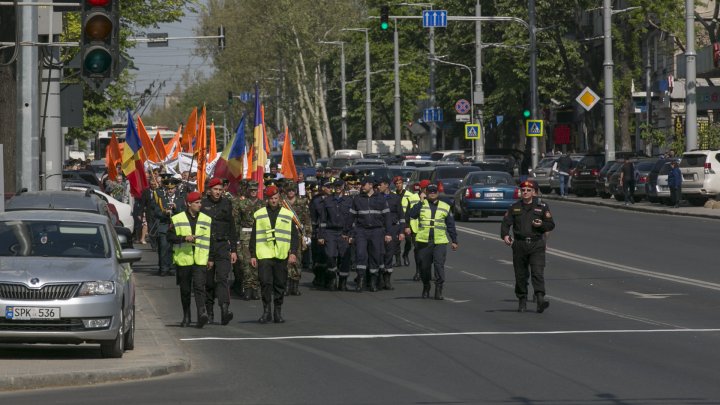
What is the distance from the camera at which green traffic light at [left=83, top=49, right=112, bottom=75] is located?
52.1ft

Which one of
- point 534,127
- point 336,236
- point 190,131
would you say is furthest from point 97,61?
point 534,127

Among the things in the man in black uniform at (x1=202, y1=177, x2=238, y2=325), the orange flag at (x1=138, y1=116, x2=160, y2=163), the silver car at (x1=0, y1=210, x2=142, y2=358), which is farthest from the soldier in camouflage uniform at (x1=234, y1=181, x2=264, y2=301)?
the orange flag at (x1=138, y1=116, x2=160, y2=163)

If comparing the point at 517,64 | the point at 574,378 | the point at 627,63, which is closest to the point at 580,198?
the point at 627,63

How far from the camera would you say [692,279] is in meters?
24.3

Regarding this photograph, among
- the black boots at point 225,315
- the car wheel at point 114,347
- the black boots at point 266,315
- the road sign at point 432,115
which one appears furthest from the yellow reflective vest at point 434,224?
the road sign at point 432,115

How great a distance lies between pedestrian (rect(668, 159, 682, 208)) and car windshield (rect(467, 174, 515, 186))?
5965mm

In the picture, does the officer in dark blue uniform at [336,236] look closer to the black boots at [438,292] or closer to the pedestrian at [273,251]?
the black boots at [438,292]

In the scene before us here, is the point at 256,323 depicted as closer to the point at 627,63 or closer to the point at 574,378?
the point at 574,378

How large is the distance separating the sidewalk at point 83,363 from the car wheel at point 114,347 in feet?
0.31

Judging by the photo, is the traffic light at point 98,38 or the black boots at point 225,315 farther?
the black boots at point 225,315

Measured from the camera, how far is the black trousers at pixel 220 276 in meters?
18.4

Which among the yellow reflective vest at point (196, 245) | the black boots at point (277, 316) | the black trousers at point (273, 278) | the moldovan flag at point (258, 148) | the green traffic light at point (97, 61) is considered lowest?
the black boots at point (277, 316)

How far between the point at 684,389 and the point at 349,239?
1206 centimetres

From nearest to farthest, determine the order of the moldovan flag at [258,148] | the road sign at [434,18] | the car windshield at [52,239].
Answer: the car windshield at [52,239] → the moldovan flag at [258,148] → the road sign at [434,18]
